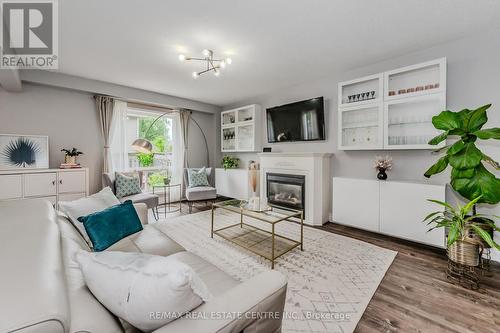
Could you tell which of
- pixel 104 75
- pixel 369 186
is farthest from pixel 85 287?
pixel 104 75

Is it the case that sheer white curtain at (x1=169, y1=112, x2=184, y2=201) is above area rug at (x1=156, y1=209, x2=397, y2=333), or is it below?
above

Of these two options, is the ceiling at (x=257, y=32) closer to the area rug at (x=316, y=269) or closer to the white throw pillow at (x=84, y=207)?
the white throw pillow at (x=84, y=207)

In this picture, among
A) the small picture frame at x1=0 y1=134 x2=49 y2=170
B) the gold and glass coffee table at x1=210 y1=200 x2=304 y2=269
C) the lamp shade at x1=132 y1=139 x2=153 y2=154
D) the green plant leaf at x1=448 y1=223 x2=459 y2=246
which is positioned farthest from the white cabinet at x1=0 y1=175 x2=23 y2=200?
the green plant leaf at x1=448 y1=223 x2=459 y2=246

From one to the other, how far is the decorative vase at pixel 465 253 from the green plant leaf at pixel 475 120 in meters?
1.14

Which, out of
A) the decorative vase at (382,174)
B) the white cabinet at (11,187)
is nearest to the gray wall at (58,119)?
the white cabinet at (11,187)

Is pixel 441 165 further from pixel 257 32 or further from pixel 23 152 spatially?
pixel 23 152

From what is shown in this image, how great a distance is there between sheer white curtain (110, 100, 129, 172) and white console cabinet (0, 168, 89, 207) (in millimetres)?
802

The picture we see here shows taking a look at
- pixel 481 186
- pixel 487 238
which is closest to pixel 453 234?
pixel 487 238

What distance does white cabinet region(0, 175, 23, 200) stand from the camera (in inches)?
124

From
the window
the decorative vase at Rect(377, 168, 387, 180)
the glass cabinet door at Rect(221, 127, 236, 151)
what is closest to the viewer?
the decorative vase at Rect(377, 168, 387, 180)

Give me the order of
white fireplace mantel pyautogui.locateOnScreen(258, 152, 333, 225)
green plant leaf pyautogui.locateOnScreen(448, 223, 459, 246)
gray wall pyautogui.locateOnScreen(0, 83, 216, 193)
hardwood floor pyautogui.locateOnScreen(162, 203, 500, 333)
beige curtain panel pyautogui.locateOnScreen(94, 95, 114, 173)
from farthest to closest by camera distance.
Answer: beige curtain panel pyautogui.locateOnScreen(94, 95, 114, 173) → white fireplace mantel pyautogui.locateOnScreen(258, 152, 333, 225) → gray wall pyautogui.locateOnScreen(0, 83, 216, 193) → green plant leaf pyautogui.locateOnScreen(448, 223, 459, 246) → hardwood floor pyautogui.locateOnScreen(162, 203, 500, 333)

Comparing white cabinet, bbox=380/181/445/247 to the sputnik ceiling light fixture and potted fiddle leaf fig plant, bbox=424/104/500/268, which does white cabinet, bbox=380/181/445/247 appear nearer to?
potted fiddle leaf fig plant, bbox=424/104/500/268

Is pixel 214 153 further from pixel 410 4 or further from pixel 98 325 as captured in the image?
pixel 98 325

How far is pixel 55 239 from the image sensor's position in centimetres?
109
